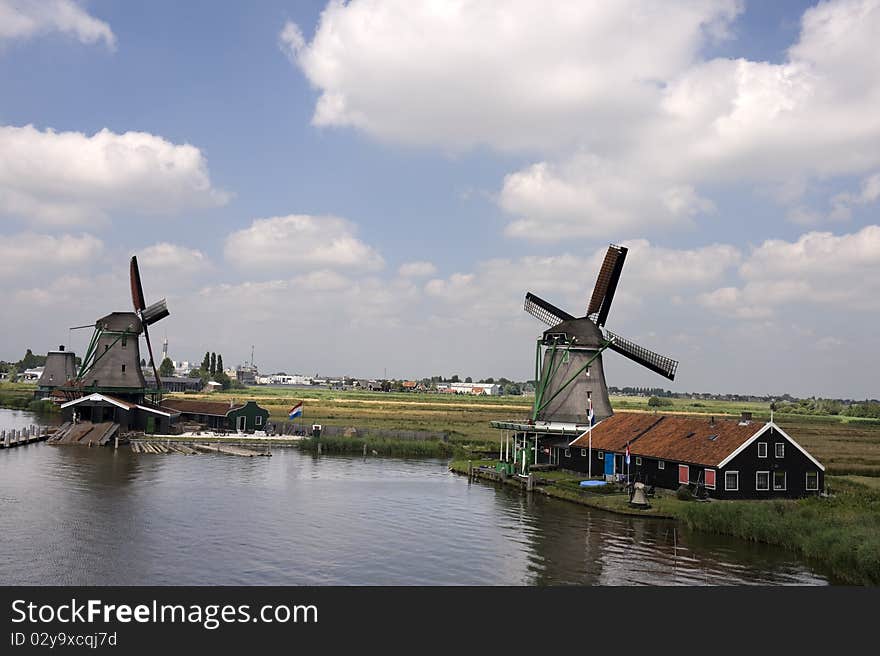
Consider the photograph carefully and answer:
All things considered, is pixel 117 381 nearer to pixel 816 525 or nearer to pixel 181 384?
pixel 816 525

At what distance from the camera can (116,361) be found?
78625 mm

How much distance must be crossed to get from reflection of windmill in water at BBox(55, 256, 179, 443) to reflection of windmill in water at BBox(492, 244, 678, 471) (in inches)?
1574

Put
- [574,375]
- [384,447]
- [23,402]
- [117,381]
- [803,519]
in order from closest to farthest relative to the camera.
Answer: [803,519]
[574,375]
[384,447]
[117,381]
[23,402]

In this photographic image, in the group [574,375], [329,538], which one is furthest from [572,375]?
[329,538]

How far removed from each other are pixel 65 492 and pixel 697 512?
34146 millimetres

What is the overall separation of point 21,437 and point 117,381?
35.2 feet

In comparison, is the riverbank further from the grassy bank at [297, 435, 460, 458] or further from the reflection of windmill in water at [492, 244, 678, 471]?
the grassy bank at [297, 435, 460, 458]

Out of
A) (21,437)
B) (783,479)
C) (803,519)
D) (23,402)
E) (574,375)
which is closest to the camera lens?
(803,519)

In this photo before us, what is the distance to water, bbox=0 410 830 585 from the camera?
2681cm

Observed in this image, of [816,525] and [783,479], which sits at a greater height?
[783,479]

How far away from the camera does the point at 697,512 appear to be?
3597 centimetres
